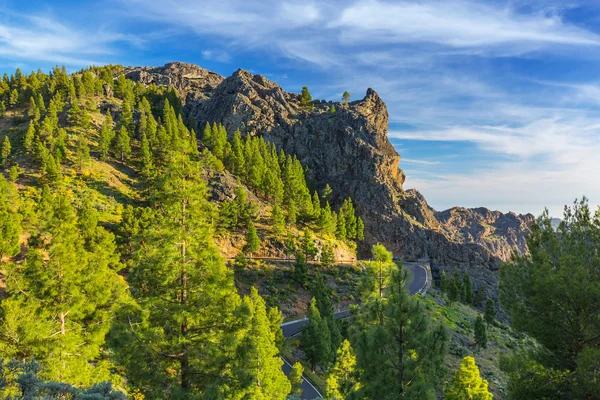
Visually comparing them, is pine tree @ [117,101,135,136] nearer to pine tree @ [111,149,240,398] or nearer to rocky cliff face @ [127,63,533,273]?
rocky cliff face @ [127,63,533,273]

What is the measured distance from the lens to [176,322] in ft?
38.4

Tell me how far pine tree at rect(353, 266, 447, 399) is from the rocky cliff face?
9188 centimetres

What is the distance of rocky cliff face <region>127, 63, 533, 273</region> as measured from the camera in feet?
346

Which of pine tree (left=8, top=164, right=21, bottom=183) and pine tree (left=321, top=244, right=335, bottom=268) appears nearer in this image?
pine tree (left=8, top=164, right=21, bottom=183)

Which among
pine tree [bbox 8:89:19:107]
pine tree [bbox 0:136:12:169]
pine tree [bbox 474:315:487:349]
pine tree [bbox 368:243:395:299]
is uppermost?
pine tree [bbox 8:89:19:107]

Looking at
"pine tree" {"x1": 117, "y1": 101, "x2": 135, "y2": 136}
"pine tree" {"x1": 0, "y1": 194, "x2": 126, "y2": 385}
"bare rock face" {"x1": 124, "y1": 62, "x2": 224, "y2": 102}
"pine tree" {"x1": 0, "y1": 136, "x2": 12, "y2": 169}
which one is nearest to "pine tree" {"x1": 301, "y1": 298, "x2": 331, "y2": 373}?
"pine tree" {"x1": 0, "y1": 194, "x2": 126, "y2": 385}

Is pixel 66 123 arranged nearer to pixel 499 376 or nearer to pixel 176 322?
pixel 176 322

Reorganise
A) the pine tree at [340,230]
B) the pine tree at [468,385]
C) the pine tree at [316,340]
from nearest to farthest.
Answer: the pine tree at [468,385]
the pine tree at [316,340]
the pine tree at [340,230]

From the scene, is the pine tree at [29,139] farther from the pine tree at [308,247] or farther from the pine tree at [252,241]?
the pine tree at [308,247]

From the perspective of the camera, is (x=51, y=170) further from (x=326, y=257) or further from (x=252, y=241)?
(x=326, y=257)

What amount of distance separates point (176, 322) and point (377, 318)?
7.54 meters

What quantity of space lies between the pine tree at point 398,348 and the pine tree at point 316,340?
27294 millimetres

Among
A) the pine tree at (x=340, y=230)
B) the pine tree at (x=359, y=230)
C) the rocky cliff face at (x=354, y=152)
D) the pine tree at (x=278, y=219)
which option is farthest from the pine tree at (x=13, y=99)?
the pine tree at (x=359, y=230)

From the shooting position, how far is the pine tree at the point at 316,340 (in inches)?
1435
